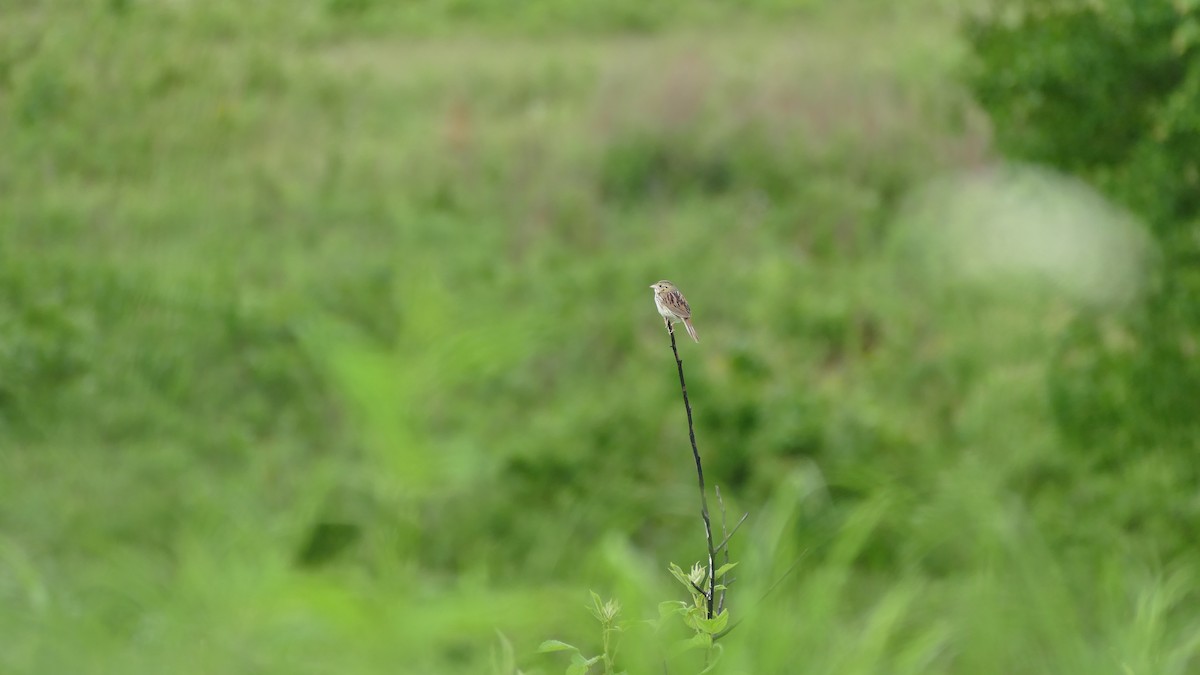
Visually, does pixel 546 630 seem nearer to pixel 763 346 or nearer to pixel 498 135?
pixel 763 346

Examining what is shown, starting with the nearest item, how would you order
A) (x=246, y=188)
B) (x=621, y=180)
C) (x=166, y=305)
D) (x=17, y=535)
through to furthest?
(x=17, y=535) < (x=166, y=305) < (x=246, y=188) < (x=621, y=180)

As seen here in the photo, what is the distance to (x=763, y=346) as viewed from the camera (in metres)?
10.9

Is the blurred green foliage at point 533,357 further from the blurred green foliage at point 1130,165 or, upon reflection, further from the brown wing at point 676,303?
the brown wing at point 676,303

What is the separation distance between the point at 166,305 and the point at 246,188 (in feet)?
20.7

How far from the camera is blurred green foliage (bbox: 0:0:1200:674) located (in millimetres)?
1454

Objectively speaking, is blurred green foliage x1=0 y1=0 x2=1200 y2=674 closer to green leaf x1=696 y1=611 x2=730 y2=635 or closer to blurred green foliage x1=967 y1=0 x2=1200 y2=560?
blurred green foliage x1=967 y1=0 x2=1200 y2=560

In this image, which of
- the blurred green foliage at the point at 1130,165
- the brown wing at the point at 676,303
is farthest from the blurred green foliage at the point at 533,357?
the brown wing at the point at 676,303

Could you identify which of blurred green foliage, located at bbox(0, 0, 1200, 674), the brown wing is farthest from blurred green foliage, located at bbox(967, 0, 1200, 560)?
the brown wing

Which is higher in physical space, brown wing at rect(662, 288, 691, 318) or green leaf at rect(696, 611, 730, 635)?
brown wing at rect(662, 288, 691, 318)

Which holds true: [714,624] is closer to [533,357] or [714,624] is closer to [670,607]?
[670,607]

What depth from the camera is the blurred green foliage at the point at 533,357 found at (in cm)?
145

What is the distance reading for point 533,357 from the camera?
36.0 feet

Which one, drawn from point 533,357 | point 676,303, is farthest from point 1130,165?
point 676,303

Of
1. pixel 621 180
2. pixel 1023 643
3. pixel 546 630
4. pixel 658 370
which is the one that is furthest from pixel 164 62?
pixel 621 180
